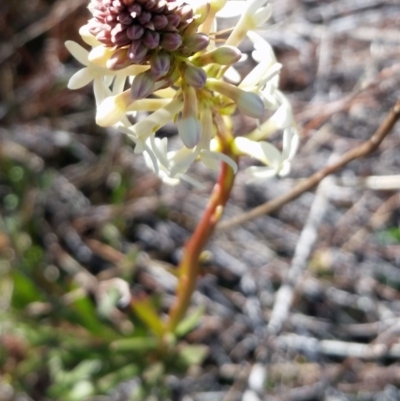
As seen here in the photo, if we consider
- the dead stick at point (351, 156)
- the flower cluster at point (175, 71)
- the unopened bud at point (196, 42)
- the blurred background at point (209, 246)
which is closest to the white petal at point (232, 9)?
the flower cluster at point (175, 71)

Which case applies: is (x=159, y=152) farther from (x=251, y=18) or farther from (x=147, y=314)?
(x=147, y=314)

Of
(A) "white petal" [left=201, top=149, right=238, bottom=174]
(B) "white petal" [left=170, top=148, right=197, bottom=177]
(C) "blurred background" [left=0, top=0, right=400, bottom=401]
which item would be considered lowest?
(C) "blurred background" [left=0, top=0, right=400, bottom=401]

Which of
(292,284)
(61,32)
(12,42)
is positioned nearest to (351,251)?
(292,284)

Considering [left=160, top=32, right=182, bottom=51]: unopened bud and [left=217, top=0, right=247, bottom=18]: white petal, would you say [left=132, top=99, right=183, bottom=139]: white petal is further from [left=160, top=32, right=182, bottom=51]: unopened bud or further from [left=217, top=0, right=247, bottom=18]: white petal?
[left=217, top=0, right=247, bottom=18]: white petal

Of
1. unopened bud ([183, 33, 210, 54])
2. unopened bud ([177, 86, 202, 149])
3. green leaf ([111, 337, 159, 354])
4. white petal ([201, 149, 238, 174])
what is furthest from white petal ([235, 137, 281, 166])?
green leaf ([111, 337, 159, 354])

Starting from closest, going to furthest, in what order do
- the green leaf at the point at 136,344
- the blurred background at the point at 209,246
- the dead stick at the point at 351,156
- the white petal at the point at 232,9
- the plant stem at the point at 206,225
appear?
the white petal at the point at 232,9
the plant stem at the point at 206,225
the dead stick at the point at 351,156
the green leaf at the point at 136,344
the blurred background at the point at 209,246

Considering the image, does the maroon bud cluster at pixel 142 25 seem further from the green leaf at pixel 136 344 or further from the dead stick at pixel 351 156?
the green leaf at pixel 136 344

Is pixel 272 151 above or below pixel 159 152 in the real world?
below

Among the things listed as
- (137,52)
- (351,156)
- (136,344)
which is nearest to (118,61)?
(137,52)
